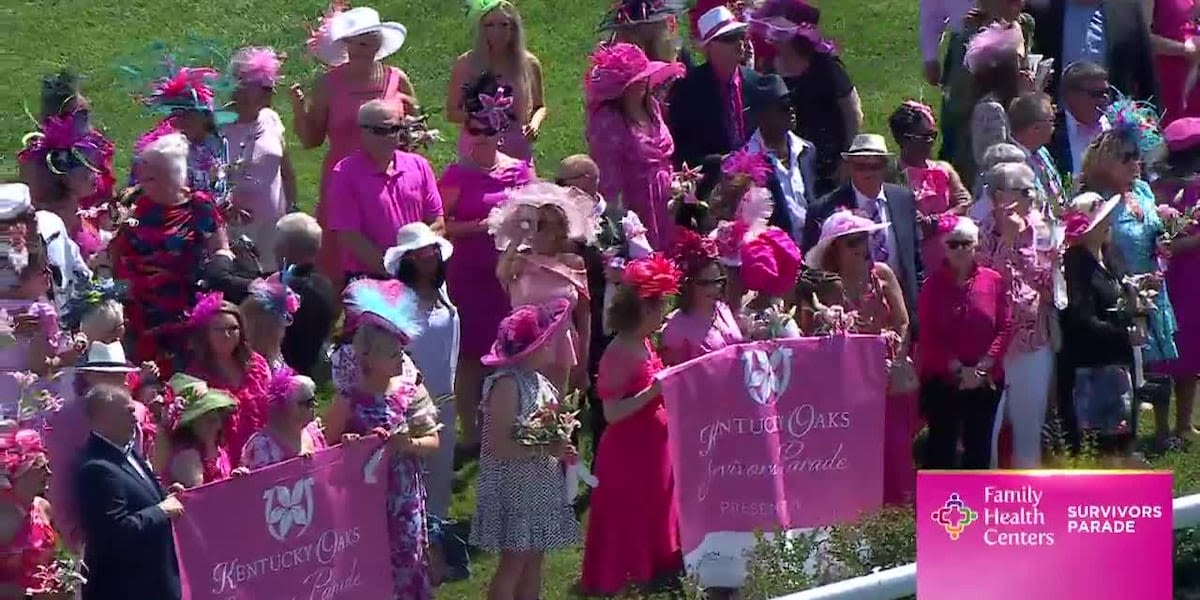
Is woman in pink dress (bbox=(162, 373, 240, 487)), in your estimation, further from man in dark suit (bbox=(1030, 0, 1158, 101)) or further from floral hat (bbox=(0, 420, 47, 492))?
man in dark suit (bbox=(1030, 0, 1158, 101))

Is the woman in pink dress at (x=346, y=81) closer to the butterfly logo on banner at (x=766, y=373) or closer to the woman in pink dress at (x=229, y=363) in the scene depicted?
the woman in pink dress at (x=229, y=363)

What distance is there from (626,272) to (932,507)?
2.53m

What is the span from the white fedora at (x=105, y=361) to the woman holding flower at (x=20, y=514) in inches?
30.2

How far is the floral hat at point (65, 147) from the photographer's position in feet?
35.7

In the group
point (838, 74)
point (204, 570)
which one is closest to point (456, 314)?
point (204, 570)

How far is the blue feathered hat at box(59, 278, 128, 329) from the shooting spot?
9.39 meters

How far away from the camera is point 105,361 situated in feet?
28.7

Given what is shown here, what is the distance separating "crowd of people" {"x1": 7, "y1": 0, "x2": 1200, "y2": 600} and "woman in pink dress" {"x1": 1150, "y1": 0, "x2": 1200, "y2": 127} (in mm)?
888

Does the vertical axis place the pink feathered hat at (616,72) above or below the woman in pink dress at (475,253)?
above

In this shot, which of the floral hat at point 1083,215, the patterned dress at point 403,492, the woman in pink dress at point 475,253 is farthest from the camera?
the woman in pink dress at point 475,253

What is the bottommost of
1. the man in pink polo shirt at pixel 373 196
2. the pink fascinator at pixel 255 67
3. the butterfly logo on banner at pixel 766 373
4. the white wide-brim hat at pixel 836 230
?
the butterfly logo on banner at pixel 766 373

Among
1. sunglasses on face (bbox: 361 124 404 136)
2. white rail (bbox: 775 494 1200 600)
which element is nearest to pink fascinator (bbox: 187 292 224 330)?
sunglasses on face (bbox: 361 124 404 136)

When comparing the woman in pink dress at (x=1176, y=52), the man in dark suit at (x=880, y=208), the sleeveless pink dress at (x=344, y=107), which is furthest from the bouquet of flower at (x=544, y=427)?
the woman in pink dress at (x=1176, y=52)

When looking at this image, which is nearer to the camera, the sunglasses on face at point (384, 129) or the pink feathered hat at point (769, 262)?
the pink feathered hat at point (769, 262)
